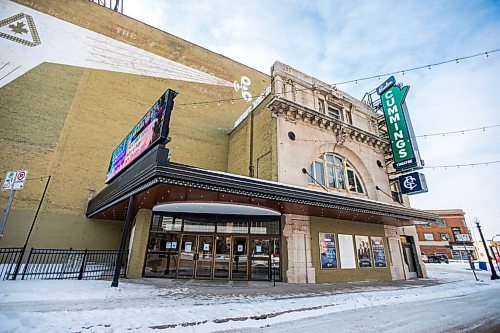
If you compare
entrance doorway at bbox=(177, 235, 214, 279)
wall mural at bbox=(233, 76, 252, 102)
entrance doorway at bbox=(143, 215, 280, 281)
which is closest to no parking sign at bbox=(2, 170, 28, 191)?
entrance doorway at bbox=(143, 215, 280, 281)

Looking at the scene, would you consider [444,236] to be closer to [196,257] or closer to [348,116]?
[348,116]

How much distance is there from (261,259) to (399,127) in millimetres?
14358

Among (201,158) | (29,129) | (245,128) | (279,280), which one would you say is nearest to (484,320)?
(279,280)

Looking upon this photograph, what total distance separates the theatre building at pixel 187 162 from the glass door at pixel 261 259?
75 millimetres

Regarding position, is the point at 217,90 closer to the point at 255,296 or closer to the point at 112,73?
the point at 112,73

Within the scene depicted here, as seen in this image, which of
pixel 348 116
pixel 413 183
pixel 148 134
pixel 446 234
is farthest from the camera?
pixel 446 234

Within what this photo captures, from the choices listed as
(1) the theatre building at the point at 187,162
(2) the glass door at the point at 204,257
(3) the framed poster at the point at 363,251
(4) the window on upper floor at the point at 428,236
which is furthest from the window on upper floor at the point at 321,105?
(4) the window on upper floor at the point at 428,236

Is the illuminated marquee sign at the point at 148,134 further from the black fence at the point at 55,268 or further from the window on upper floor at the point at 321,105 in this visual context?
the window on upper floor at the point at 321,105

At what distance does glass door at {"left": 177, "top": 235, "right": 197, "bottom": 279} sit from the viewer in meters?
12.7

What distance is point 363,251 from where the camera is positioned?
50.7 feet

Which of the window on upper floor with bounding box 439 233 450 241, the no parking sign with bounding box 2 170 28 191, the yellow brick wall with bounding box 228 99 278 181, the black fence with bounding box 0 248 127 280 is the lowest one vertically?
the black fence with bounding box 0 248 127 280

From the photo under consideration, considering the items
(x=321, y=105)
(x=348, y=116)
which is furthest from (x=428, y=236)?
(x=321, y=105)

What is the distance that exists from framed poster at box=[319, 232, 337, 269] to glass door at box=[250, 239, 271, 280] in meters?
3.15

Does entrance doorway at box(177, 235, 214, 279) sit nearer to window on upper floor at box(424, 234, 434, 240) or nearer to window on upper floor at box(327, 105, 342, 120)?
window on upper floor at box(327, 105, 342, 120)
